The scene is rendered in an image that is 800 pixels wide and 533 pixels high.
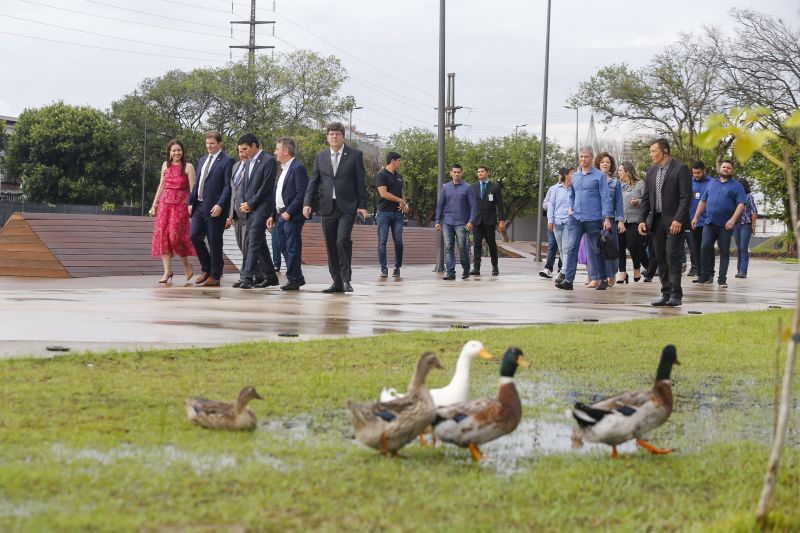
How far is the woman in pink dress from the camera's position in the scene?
→ 16.5m

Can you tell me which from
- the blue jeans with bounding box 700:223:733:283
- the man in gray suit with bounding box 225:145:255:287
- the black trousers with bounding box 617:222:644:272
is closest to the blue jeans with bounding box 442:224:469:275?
the black trousers with bounding box 617:222:644:272

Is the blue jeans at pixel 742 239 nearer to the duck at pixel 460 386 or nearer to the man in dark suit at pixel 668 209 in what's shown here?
the man in dark suit at pixel 668 209

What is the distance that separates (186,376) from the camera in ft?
21.4

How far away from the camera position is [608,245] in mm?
18438

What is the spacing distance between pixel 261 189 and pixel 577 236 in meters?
4.92

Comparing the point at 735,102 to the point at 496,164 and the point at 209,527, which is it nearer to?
the point at 496,164

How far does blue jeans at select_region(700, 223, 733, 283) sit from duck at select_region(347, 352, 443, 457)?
14.9 meters

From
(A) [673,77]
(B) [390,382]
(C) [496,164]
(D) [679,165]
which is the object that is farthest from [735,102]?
(B) [390,382]

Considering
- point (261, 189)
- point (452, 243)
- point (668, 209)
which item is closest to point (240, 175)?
point (261, 189)

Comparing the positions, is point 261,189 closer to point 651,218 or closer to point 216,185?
point 216,185

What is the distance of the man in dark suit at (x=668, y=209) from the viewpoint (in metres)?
13.6

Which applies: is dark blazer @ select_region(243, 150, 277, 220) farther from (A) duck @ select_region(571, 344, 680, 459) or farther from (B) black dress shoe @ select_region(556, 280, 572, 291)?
(A) duck @ select_region(571, 344, 680, 459)

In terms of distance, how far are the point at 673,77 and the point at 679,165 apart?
53536mm

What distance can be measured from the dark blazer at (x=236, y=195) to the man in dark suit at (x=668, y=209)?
5.50 meters
